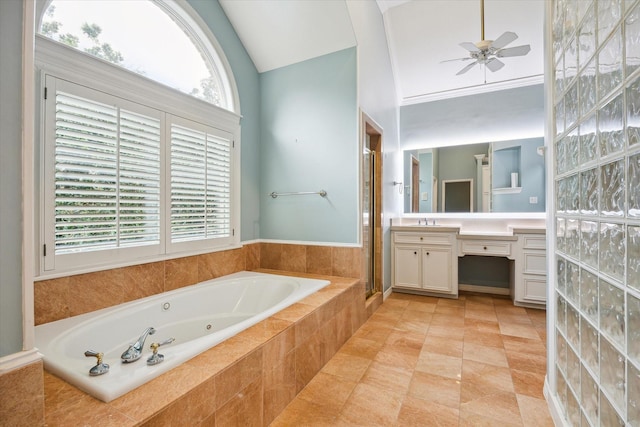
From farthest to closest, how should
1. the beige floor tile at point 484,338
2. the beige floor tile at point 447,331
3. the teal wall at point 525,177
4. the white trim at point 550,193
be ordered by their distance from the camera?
the teal wall at point 525,177 < the beige floor tile at point 447,331 < the beige floor tile at point 484,338 < the white trim at point 550,193

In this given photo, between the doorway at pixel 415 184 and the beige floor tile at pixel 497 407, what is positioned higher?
the doorway at pixel 415 184

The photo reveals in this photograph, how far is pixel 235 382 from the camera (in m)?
1.21

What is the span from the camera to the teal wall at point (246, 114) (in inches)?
109

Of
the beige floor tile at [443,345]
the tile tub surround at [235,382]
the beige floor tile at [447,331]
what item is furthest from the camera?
the beige floor tile at [447,331]

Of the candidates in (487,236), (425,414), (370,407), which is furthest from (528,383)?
(487,236)

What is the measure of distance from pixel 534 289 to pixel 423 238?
1248 mm

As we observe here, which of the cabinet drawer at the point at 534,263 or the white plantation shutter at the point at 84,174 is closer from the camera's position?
the white plantation shutter at the point at 84,174

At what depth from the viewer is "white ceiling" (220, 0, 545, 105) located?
265 centimetres

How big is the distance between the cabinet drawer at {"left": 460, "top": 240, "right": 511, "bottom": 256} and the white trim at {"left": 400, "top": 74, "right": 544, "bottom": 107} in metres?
2.05

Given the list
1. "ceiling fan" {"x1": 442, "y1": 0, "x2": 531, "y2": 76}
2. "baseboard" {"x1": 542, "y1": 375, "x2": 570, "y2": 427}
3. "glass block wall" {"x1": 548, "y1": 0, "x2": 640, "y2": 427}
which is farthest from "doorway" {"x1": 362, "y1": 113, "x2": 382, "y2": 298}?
"glass block wall" {"x1": 548, "y1": 0, "x2": 640, "y2": 427}

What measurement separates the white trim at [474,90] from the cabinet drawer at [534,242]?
197 centimetres

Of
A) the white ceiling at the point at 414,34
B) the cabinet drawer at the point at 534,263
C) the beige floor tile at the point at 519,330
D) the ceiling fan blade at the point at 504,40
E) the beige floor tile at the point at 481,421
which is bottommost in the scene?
the beige floor tile at the point at 481,421

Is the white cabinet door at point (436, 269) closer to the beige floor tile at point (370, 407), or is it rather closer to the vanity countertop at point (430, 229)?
the vanity countertop at point (430, 229)

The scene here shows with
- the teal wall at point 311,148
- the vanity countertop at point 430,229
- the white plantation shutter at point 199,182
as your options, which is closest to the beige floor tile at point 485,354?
the teal wall at point 311,148
